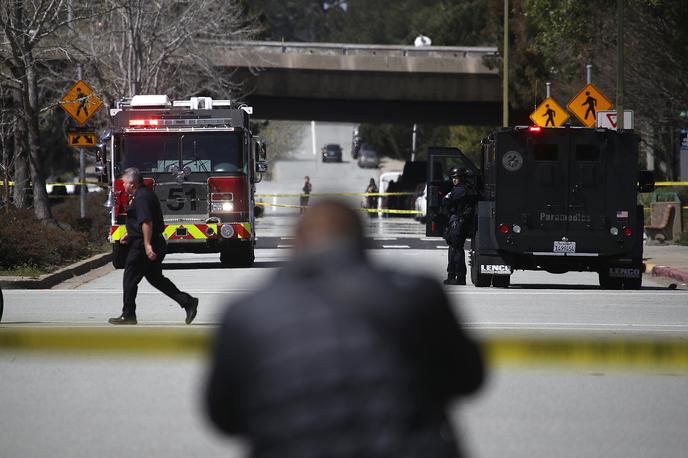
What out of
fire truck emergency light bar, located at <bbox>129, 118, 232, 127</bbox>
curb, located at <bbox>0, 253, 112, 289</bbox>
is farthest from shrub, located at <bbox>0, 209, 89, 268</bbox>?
fire truck emergency light bar, located at <bbox>129, 118, 232, 127</bbox>

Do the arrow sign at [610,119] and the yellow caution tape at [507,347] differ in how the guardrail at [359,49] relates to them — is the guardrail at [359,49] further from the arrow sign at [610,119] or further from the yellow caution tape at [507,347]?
the yellow caution tape at [507,347]

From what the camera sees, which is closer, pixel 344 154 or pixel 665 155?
pixel 665 155

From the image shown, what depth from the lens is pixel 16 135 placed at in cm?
3403

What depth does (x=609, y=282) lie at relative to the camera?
872 inches

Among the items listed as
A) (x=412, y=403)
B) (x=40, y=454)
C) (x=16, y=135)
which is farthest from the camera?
(x=16, y=135)

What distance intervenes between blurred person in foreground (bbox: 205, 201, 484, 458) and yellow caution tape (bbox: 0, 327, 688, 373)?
788 centimetres

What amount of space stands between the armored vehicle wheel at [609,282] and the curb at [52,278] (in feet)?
28.5

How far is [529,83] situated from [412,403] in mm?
55542

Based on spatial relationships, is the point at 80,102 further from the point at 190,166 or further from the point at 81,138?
the point at 190,166

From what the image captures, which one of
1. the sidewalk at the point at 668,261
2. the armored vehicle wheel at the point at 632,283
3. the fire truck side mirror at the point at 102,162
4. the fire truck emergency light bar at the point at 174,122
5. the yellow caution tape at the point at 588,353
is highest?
the fire truck emergency light bar at the point at 174,122

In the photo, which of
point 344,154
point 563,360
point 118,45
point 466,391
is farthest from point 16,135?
point 344,154

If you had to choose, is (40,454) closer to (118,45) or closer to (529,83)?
(118,45)

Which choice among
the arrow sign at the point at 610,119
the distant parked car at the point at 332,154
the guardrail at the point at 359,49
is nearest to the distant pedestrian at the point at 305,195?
the guardrail at the point at 359,49

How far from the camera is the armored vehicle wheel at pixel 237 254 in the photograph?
2731 cm
